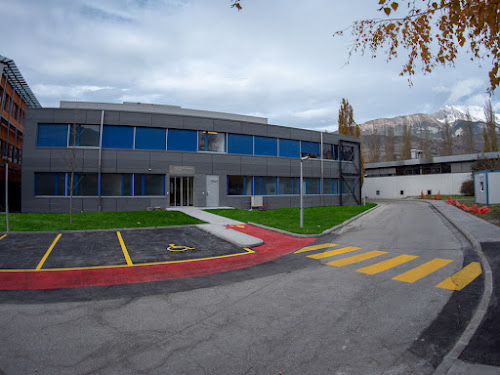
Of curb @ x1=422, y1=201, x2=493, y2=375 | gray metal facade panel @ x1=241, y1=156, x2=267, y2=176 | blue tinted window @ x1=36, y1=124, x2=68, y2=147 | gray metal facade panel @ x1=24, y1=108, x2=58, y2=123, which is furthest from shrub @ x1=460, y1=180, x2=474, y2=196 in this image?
gray metal facade panel @ x1=24, y1=108, x2=58, y2=123

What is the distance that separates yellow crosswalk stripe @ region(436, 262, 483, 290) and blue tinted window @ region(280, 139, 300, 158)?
2153cm

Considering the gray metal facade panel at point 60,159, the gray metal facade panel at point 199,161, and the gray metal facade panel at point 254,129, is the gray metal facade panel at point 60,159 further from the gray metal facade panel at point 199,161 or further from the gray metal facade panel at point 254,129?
the gray metal facade panel at point 254,129

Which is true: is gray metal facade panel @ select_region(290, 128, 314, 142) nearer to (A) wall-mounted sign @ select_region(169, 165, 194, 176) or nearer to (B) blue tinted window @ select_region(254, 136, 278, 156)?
(B) blue tinted window @ select_region(254, 136, 278, 156)

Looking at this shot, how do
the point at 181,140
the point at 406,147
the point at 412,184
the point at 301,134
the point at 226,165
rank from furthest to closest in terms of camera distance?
the point at 406,147 → the point at 412,184 → the point at 301,134 → the point at 226,165 → the point at 181,140

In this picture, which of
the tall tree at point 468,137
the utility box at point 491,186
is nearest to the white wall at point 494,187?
the utility box at point 491,186

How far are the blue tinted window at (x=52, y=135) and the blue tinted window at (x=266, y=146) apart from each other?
51.1 ft

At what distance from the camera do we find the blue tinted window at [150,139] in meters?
22.4

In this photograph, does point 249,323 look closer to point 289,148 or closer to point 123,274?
point 123,274

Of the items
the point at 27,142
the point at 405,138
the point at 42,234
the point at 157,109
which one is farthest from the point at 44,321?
the point at 405,138

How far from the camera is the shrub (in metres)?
41.9

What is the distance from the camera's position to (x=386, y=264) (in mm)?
8086

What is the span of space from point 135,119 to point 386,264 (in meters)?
20.6

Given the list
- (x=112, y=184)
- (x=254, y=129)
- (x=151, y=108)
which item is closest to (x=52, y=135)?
(x=112, y=184)

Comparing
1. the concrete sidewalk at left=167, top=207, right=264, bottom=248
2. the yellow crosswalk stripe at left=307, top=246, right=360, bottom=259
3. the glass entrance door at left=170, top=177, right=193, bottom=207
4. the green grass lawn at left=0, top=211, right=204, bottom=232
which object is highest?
the glass entrance door at left=170, top=177, right=193, bottom=207
